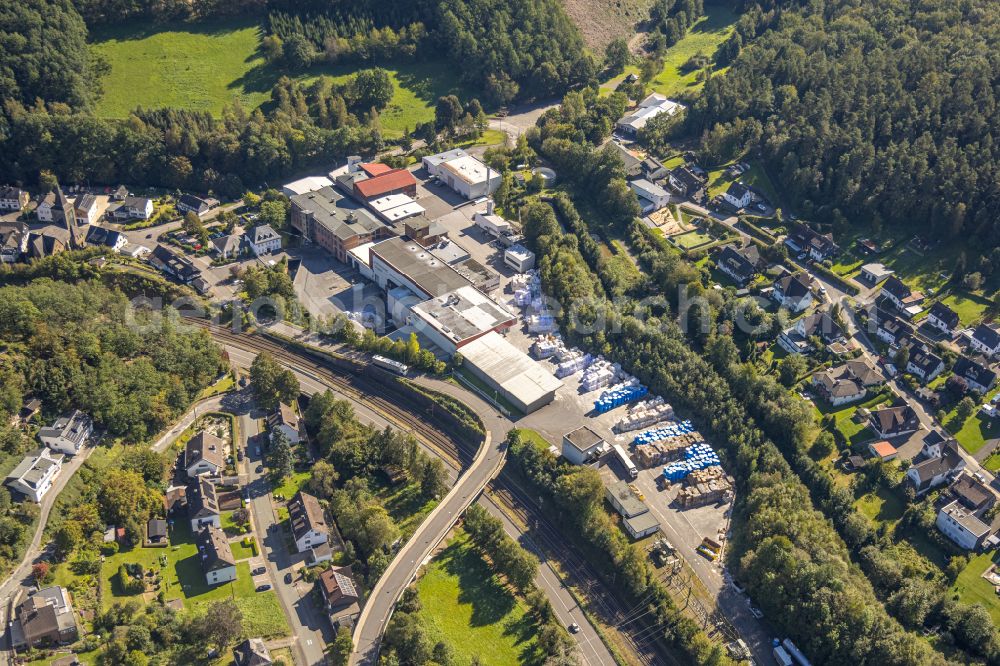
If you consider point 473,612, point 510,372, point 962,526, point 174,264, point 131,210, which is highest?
point 131,210

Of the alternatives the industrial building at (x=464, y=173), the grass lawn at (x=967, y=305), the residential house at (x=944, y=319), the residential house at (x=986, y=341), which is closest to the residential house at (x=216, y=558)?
the industrial building at (x=464, y=173)

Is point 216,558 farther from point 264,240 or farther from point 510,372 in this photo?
point 264,240

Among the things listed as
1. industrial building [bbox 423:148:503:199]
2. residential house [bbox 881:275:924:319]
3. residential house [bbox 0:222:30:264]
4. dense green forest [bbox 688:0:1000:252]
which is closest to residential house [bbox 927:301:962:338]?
residential house [bbox 881:275:924:319]

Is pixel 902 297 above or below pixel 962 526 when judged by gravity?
above

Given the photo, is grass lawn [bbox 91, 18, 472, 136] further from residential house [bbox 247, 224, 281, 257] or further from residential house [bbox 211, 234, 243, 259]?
residential house [bbox 247, 224, 281, 257]

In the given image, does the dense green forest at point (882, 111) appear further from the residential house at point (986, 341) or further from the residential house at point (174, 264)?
the residential house at point (174, 264)

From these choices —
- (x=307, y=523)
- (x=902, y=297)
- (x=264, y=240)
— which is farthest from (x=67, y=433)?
(x=902, y=297)

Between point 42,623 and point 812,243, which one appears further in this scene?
point 812,243
